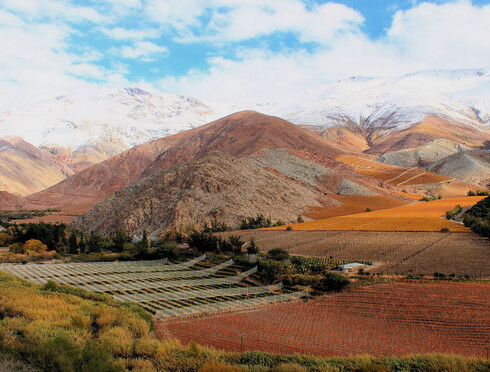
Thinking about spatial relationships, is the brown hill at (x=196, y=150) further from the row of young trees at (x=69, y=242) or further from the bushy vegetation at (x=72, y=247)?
the bushy vegetation at (x=72, y=247)

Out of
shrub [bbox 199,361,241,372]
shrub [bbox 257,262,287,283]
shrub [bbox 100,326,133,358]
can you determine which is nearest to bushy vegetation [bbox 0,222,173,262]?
shrub [bbox 257,262,287,283]

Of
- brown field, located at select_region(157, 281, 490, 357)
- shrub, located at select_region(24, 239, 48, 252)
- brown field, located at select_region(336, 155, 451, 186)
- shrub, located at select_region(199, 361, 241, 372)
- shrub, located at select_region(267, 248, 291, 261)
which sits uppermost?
brown field, located at select_region(336, 155, 451, 186)

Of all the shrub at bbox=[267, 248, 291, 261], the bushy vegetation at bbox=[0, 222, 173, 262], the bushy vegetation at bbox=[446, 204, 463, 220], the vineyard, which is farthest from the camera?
the bushy vegetation at bbox=[446, 204, 463, 220]

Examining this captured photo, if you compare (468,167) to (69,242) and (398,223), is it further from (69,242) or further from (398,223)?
(69,242)

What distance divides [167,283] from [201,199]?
29296mm

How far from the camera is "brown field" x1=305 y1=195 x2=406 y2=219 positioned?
69.0 m

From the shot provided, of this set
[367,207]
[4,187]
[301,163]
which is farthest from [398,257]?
[4,187]

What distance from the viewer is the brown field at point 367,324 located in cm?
1738

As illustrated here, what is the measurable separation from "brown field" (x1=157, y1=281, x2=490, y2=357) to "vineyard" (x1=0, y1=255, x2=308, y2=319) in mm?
1942

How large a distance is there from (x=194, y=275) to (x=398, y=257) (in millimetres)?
17401

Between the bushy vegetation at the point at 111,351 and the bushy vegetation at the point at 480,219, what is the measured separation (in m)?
28.8

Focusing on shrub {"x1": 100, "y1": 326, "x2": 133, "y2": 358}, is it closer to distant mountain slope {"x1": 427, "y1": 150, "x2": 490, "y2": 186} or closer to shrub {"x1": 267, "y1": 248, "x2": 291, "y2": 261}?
shrub {"x1": 267, "y1": 248, "x2": 291, "y2": 261}

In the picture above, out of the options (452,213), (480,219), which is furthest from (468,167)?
(480,219)

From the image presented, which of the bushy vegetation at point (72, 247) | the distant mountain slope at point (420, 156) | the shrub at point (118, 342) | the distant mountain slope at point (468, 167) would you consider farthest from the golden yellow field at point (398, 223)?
the distant mountain slope at point (420, 156)
